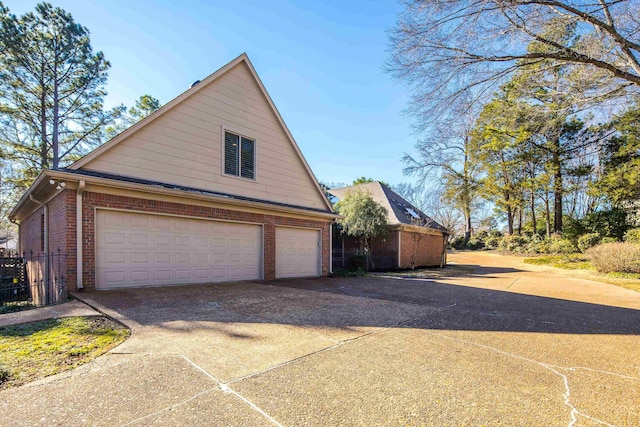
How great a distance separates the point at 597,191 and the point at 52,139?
1388 inches

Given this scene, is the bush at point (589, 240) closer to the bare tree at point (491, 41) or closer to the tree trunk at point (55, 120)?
the bare tree at point (491, 41)

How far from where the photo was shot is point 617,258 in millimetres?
13070

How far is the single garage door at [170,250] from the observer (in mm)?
7289

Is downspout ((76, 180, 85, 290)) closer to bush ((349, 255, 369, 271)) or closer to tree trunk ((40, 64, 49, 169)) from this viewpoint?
bush ((349, 255, 369, 271))

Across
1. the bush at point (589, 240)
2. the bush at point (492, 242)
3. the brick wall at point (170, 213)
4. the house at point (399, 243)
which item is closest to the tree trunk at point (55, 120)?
the brick wall at point (170, 213)

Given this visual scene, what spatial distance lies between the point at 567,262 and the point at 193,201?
20.9 meters

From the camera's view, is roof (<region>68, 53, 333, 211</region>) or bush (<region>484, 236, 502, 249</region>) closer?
roof (<region>68, 53, 333, 211</region>)

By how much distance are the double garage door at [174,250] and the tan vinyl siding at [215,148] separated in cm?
117

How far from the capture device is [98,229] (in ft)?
23.5

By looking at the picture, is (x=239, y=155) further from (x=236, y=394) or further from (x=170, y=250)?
(x=236, y=394)

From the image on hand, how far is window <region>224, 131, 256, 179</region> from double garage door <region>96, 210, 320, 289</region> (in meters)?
1.75

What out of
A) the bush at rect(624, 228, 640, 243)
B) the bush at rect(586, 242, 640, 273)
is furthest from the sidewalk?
the bush at rect(624, 228, 640, 243)

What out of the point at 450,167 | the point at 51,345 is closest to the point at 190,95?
the point at 51,345

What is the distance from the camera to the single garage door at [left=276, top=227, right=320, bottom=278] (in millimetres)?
11203
